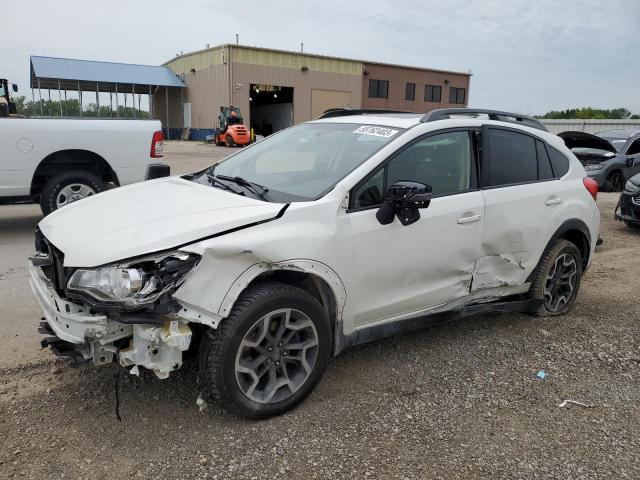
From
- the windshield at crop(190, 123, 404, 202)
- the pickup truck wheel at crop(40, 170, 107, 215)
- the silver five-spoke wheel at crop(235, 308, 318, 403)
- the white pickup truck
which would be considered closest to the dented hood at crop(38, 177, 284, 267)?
the windshield at crop(190, 123, 404, 202)

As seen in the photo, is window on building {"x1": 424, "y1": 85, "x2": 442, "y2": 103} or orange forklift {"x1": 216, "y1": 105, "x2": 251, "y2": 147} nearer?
orange forklift {"x1": 216, "y1": 105, "x2": 251, "y2": 147}

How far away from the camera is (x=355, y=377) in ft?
11.7

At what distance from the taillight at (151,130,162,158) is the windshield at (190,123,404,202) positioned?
3.74 metres

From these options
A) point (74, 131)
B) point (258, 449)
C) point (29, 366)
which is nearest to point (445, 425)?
point (258, 449)

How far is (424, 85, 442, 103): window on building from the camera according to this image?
5116 cm

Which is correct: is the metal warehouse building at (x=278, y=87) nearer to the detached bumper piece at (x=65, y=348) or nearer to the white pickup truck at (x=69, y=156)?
the white pickup truck at (x=69, y=156)

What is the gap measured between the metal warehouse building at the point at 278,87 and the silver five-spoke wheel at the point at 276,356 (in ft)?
123

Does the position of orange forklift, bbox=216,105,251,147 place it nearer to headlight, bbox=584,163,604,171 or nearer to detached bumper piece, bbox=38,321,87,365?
headlight, bbox=584,163,604,171

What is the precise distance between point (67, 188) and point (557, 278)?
6.17 meters

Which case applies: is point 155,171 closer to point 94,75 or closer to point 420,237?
point 420,237

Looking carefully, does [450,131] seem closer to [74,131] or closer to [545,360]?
[545,360]

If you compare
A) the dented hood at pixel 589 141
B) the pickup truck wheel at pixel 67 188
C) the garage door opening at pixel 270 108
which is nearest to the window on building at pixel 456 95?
the garage door opening at pixel 270 108

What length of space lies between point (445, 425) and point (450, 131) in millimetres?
2018

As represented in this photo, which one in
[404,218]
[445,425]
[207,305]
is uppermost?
[404,218]
